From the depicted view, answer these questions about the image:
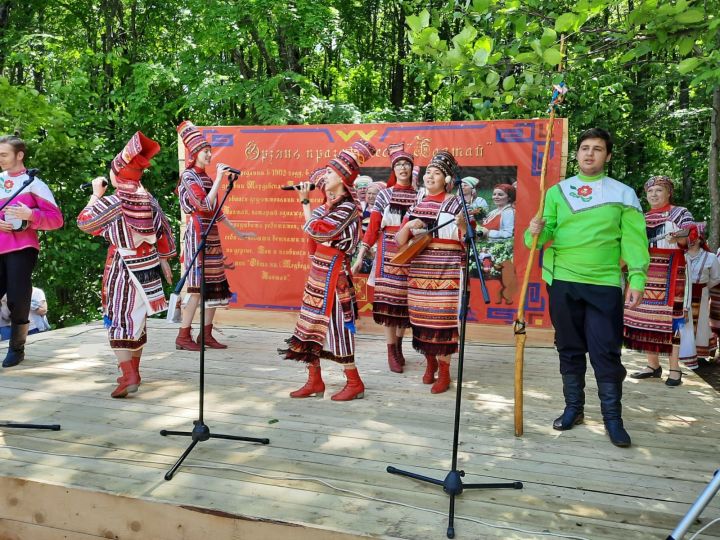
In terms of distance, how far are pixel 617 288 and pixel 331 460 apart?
1.81 m

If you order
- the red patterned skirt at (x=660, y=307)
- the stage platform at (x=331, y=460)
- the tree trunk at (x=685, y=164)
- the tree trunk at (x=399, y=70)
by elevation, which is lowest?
the stage platform at (x=331, y=460)

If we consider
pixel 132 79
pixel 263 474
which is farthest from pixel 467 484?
pixel 132 79

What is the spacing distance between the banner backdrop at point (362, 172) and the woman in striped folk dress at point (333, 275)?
2.09m

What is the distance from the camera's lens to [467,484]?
2828mm

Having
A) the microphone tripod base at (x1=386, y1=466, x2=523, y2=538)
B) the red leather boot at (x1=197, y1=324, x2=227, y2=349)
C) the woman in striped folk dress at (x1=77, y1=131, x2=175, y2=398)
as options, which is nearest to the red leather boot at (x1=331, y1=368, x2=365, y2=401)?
the microphone tripod base at (x1=386, y1=466, x2=523, y2=538)

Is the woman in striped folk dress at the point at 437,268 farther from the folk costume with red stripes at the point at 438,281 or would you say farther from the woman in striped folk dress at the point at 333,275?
the woman in striped folk dress at the point at 333,275

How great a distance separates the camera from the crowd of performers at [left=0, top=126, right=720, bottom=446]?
348 centimetres

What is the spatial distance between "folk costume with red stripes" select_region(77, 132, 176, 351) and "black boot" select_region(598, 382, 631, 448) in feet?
9.17

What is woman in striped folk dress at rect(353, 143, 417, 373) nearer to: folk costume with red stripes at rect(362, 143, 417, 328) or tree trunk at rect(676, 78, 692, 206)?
folk costume with red stripes at rect(362, 143, 417, 328)

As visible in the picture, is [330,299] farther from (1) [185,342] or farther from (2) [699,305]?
(2) [699,305]

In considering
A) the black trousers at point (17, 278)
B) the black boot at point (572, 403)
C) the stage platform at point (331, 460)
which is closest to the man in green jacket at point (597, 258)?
the black boot at point (572, 403)

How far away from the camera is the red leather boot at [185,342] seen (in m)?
5.57

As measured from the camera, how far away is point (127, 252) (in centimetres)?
414

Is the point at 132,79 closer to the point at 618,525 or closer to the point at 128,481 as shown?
the point at 128,481
